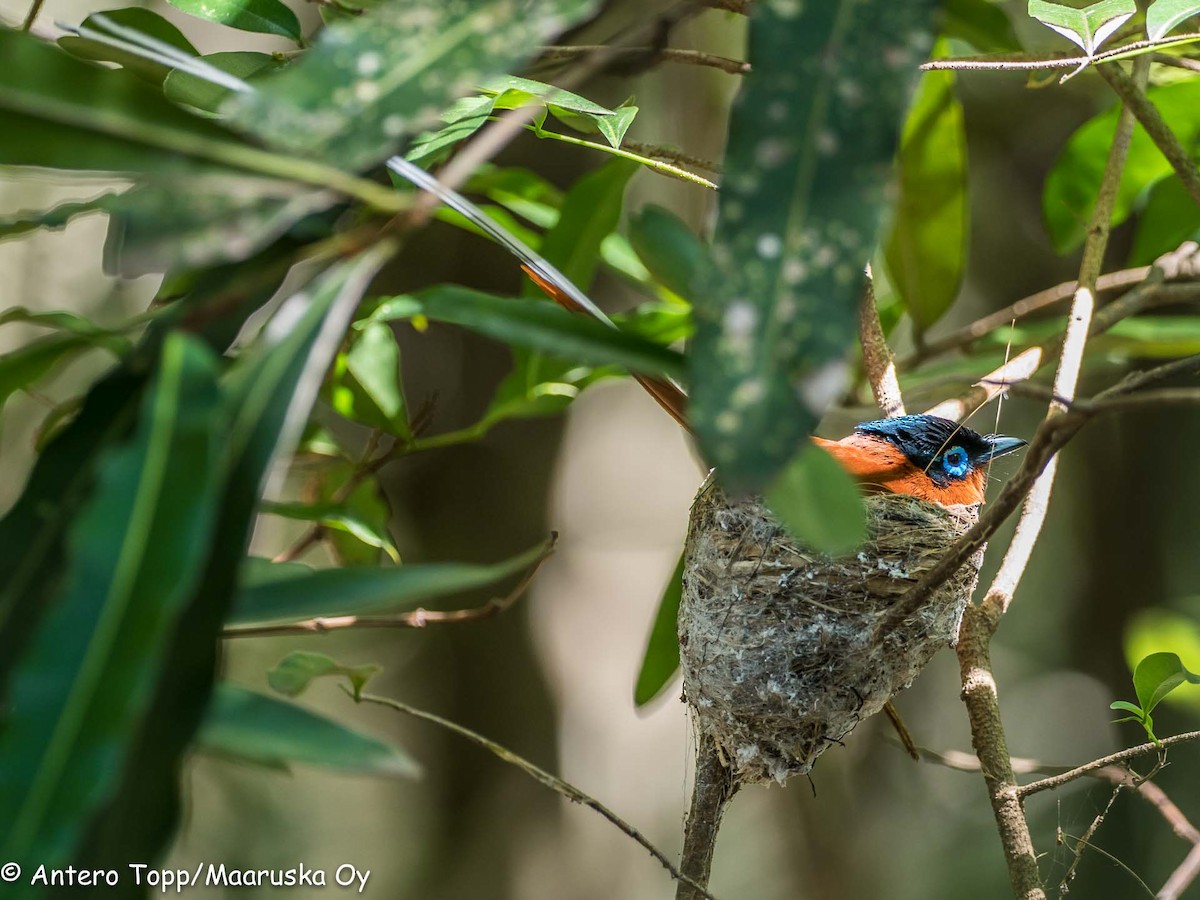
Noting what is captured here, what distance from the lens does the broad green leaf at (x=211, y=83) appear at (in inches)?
56.6

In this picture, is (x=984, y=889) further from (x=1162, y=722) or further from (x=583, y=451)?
(x=583, y=451)

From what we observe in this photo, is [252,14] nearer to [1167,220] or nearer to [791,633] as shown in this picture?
[791,633]

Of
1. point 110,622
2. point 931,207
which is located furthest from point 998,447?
point 110,622

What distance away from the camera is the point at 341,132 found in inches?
27.4

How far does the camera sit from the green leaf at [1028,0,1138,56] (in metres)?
1.40

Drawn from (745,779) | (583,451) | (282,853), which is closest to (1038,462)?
(745,779)

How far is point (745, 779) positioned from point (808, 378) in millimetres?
1266

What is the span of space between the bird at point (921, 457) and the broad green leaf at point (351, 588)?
137cm

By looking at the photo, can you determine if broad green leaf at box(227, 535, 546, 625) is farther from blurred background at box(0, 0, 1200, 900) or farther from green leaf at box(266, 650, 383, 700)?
blurred background at box(0, 0, 1200, 900)

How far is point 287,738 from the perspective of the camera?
0.77m

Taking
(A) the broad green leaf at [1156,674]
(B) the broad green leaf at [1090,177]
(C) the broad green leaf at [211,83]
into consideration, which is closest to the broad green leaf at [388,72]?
(C) the broad green leaf at [211,83]

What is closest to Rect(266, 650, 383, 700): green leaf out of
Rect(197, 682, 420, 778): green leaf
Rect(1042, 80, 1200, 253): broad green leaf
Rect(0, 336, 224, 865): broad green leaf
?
Rect(197, 682, 420, 778): green leaf

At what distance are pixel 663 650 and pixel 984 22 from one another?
1587 millimetres

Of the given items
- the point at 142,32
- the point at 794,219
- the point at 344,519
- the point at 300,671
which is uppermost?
the point at 142,32
